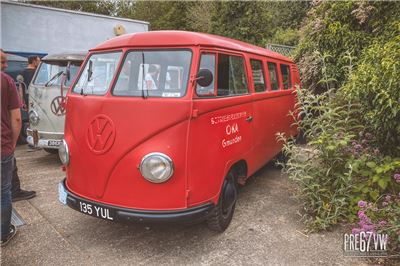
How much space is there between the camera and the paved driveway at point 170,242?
3.14m

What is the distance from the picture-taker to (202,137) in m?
3.09

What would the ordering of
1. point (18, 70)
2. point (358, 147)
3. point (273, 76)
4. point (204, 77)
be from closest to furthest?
point (204, 77), point (358, 147), point (273, 76), point (18, 70)

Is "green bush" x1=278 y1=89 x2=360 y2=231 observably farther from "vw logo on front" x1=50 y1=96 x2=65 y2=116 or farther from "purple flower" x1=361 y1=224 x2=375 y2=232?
"vw logo on front" x1=50 y1=96 x2=65 y2=116

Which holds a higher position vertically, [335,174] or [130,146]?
[130,146]

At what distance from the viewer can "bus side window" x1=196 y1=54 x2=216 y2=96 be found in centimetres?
318

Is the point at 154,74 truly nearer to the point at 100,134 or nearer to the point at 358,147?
the point at 100,134

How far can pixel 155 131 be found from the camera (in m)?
2.93

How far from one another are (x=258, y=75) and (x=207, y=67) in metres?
1.49

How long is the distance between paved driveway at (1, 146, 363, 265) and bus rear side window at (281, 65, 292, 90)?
2422 mm

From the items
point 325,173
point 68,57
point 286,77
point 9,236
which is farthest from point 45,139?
point 325,173

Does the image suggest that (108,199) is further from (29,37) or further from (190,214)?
(29,37)

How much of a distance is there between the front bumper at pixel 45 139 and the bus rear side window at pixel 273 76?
401 centimetres

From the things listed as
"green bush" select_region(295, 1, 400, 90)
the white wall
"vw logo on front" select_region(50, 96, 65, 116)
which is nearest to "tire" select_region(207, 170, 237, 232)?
"green bush" select_region(295, 1, 400, 90)

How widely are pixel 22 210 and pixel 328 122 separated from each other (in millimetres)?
4176
